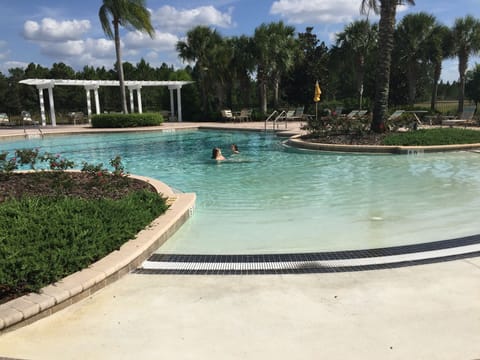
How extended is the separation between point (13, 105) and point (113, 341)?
159ft

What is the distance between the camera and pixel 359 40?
31.6 metres

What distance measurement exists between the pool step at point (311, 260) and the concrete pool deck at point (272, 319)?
0.57 ft

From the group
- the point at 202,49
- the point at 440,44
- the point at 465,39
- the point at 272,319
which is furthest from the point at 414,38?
the point at 272,319

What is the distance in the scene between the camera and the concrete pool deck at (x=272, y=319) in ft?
8.43

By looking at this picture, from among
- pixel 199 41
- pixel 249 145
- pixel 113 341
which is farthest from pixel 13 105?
pixel 113 341

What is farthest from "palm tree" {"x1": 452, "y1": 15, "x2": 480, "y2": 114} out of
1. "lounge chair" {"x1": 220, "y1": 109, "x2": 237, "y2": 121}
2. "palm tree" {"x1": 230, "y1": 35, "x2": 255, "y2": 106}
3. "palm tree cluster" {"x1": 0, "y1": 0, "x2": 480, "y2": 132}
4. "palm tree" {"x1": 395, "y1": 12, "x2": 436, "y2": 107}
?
"lounge chair" {"x1": 220, "y1": 109, "x2": 237, "y2": 121}

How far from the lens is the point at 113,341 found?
2.71 m

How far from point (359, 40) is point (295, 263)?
30899mm

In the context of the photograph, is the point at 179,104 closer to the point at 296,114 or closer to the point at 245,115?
the point at 245,115

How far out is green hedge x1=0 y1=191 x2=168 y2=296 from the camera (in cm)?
331

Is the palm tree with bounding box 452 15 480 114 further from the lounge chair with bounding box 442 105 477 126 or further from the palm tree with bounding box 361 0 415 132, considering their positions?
the palm tree with bounding box 361 0 415 132

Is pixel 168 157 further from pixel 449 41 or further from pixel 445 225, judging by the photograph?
pixel 449 41

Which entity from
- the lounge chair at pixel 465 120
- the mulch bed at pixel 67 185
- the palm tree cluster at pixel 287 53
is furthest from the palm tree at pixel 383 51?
the palm tree cluster at pixel 287 53

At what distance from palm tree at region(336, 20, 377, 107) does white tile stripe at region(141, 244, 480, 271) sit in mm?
28572
